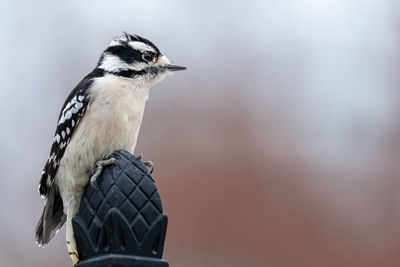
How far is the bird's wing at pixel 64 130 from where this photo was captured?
2674mm

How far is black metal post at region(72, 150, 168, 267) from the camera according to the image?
63.4 inches

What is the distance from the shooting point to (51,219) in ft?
8.01

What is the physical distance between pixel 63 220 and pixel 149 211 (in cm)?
98

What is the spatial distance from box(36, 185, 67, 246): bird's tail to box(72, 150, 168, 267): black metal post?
2.38ft

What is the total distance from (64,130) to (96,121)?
0.54ft

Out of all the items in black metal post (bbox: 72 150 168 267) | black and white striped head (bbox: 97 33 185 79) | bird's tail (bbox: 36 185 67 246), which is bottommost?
bird's tail (bbox: 36 185 67 246)

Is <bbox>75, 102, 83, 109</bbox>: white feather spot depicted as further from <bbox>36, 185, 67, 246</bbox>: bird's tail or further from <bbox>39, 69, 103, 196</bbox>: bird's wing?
<bbox>36, 185, 67, 246</bbox>: bird's tail

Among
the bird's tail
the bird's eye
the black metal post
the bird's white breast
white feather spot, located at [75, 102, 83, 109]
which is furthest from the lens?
the bird's eye

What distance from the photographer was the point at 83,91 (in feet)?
9.25

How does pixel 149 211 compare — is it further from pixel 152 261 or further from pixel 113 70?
pixel 113 70

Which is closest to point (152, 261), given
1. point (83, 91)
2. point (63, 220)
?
point (63, 220)

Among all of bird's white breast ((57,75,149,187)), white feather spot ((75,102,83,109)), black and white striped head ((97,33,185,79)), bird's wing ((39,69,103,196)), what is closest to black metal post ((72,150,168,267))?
bird's white breast ((57,75,149,187))

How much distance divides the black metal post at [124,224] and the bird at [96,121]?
2.10 ft

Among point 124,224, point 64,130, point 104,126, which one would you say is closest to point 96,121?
point 104,126
